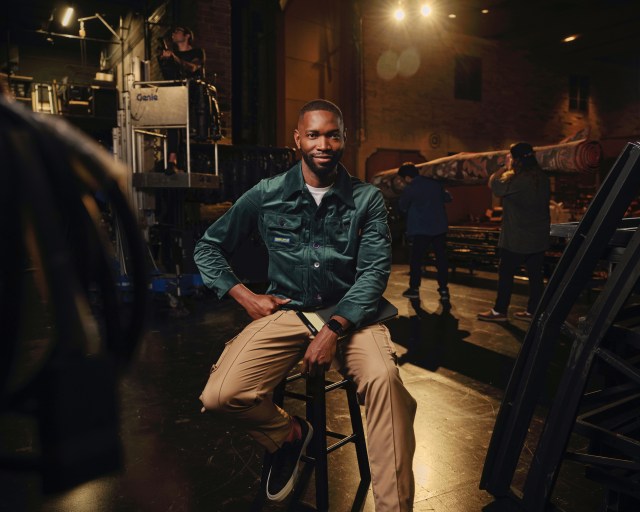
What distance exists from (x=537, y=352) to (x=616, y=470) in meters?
0.54

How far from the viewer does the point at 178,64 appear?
263 inches

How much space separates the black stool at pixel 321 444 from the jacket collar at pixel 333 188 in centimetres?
79

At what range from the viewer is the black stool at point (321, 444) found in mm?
2047

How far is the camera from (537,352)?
6.53 feet

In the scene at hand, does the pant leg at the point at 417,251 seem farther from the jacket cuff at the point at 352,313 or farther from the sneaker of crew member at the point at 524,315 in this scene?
the jacket cuff at the point at 352,313

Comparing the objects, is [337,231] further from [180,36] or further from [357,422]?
[180,36]

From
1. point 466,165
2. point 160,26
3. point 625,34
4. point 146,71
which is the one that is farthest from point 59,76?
point 625,34

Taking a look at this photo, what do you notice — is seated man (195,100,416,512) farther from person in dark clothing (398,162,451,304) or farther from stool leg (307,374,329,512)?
person in dark clothing (398,162,451,304)

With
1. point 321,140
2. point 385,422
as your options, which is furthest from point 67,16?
point 385,422

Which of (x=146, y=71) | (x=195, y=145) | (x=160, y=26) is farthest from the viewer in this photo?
(x=160, y=26)

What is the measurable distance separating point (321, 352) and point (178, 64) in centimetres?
579

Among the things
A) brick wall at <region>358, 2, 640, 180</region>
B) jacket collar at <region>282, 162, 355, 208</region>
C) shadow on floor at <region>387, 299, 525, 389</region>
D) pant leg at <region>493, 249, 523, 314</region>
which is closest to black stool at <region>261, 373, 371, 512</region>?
jacket collar at <region>282, 162, 355, 208</region>

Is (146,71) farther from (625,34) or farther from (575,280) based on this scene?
(625,34)

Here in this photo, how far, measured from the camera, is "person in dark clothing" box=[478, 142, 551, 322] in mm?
5203
